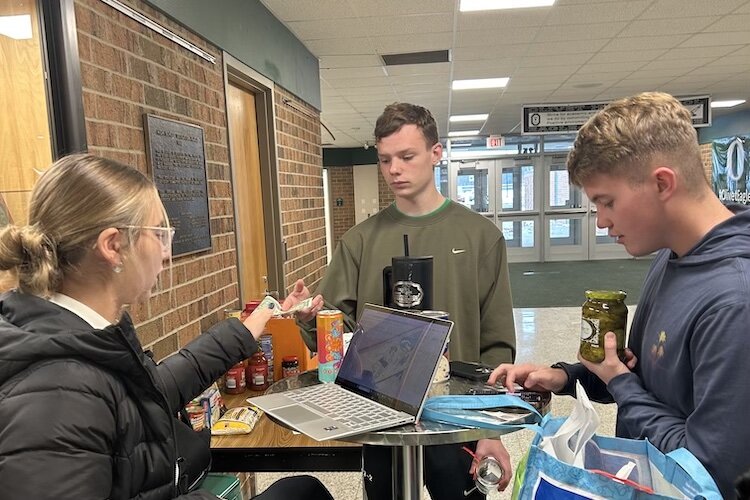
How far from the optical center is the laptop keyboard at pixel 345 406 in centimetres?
105

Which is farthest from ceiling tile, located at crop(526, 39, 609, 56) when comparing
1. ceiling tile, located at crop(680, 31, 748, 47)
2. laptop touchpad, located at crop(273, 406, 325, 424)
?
laptop touchpad, located at crop(273, 406, 325, 424)

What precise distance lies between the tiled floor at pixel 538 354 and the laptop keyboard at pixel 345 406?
1652mm

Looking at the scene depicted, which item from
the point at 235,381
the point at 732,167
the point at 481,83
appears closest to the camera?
the point at 235,381

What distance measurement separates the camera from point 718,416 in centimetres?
88

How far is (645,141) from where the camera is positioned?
1.05 metres

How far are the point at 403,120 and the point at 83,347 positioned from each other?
46.0 inches

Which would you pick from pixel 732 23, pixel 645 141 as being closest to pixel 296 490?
pixel 645 141

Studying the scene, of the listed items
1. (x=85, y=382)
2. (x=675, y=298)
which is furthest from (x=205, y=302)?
(x=675, y=298)

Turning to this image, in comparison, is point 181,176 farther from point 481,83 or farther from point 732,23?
point 481,83

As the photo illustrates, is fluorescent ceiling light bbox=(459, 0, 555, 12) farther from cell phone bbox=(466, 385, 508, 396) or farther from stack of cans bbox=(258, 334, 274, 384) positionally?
cell phone bbox=(466, 385, 508, 396)

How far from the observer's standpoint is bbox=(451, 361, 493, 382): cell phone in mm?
1305

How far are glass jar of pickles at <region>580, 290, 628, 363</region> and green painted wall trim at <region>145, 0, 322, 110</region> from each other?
1.81 metres

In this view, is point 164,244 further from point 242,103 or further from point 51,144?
point 242,103

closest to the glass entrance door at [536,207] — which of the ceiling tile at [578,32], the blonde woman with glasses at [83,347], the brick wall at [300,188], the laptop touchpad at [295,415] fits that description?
the ceiling tile at [578,32]
